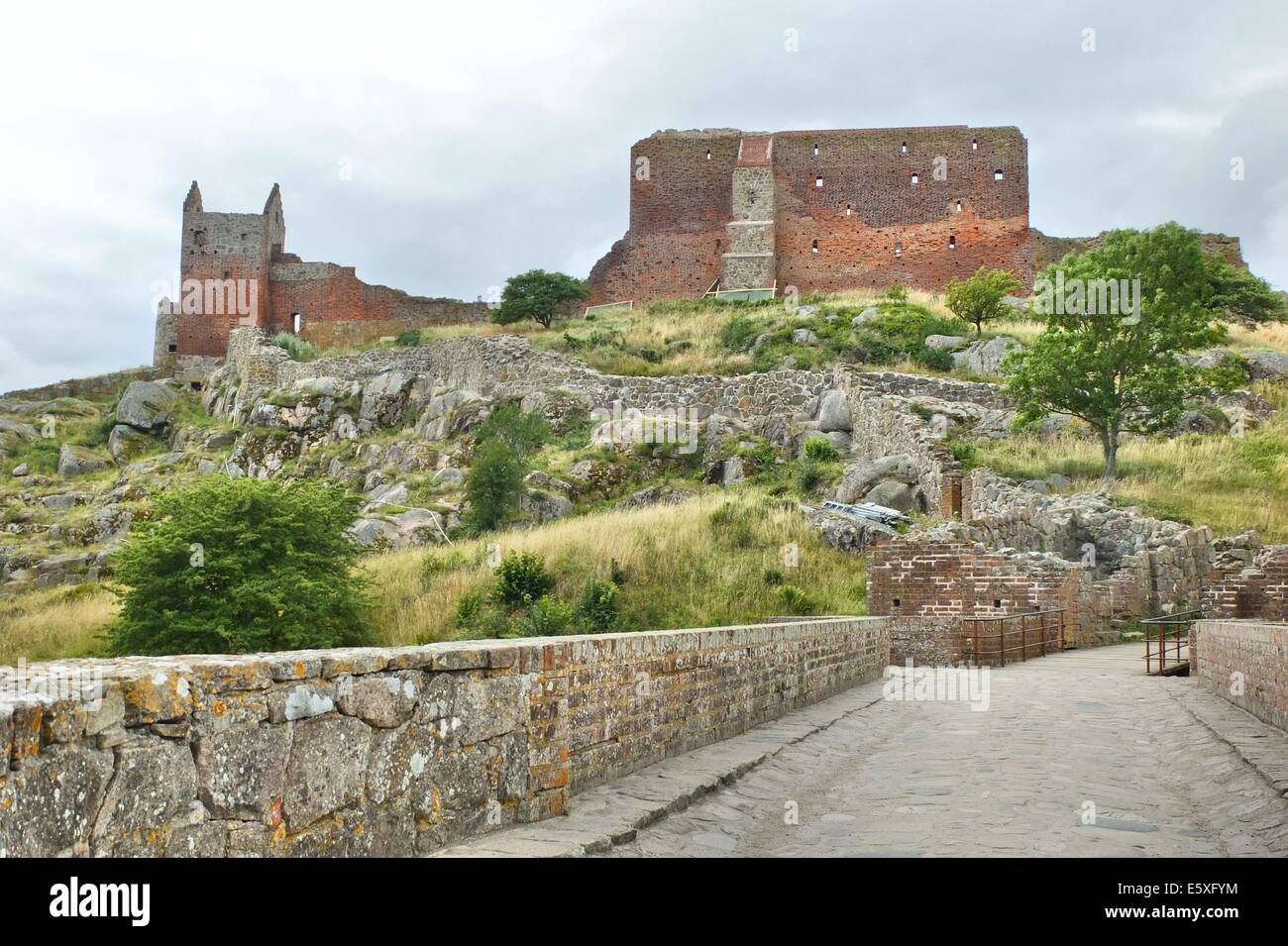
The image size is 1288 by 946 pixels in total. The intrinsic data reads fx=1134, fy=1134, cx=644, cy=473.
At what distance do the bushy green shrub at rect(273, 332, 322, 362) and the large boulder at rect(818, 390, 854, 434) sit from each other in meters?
23.8

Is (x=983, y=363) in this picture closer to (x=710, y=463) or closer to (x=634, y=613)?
(x=710, y=463)

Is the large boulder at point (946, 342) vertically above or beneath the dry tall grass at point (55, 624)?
above

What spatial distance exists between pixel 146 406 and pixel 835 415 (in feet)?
93.5

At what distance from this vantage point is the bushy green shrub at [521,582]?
20844 mm

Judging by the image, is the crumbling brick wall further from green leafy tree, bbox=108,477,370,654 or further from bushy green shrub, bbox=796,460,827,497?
green leafy tree, bbox=108,477,370,654

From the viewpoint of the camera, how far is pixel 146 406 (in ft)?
147

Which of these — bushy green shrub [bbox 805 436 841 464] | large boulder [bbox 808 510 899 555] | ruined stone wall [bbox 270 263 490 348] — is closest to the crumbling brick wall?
large boulder [bbox 808 510 899 555]

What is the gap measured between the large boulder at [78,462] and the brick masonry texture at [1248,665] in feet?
122

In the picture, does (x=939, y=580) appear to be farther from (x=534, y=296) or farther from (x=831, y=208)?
(x=831, y=208)

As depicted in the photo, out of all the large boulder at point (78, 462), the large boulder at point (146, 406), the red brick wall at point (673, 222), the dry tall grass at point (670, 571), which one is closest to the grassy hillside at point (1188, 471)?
the dry tall grass at point (670, 571)

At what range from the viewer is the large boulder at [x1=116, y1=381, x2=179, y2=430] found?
43.8 meters

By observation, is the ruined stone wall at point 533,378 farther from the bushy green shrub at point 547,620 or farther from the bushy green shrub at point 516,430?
the bushy green shrub at point 547,620

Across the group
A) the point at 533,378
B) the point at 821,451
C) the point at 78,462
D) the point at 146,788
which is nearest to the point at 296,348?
the point at 78,462
